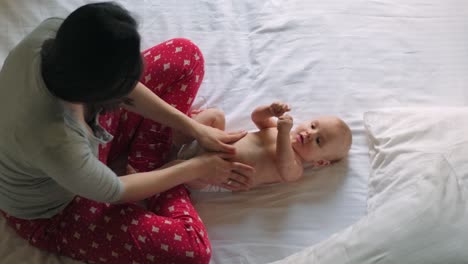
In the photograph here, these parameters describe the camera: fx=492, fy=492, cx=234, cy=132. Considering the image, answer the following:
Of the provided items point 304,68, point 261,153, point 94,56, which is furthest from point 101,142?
point 304,68

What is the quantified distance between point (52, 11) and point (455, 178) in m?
1.20

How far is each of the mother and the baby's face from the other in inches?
6.9

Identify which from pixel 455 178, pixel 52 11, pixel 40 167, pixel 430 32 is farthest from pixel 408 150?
pixel 52 11

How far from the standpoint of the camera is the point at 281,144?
49.1 inches

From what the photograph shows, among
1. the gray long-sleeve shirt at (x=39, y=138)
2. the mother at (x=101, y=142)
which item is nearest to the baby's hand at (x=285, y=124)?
the mother at (x=101, y=142)

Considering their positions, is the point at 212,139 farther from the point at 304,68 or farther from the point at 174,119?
the point at 304,68

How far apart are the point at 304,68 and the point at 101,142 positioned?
0.67 metres

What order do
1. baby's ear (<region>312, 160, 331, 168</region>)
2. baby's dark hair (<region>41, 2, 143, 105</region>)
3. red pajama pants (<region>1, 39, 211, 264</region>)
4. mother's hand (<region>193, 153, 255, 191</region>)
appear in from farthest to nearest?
baby's ear (<region>312, 160, 331, 168</region>), mother's hand (<region>193, 153, 255, 191</region>), red pajama pants (<region>1, 39, 211, 264</region>), baby's dark hair (<region>41, 2, 143, 105</region>)

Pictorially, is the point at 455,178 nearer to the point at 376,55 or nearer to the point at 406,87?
the point at 406,87

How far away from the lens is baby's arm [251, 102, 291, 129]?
1.24m

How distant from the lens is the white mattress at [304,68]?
1.21 metres

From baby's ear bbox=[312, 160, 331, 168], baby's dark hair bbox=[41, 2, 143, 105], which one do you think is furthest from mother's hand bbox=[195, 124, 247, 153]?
baby's dark hair bbox=[41, 2, 143, 105]

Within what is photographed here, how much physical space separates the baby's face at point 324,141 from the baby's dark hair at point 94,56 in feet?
1.96

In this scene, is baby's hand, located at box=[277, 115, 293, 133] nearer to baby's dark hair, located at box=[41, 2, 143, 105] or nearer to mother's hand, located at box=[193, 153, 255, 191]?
mother's hand, located at box=[193, 153, 255, 191]
